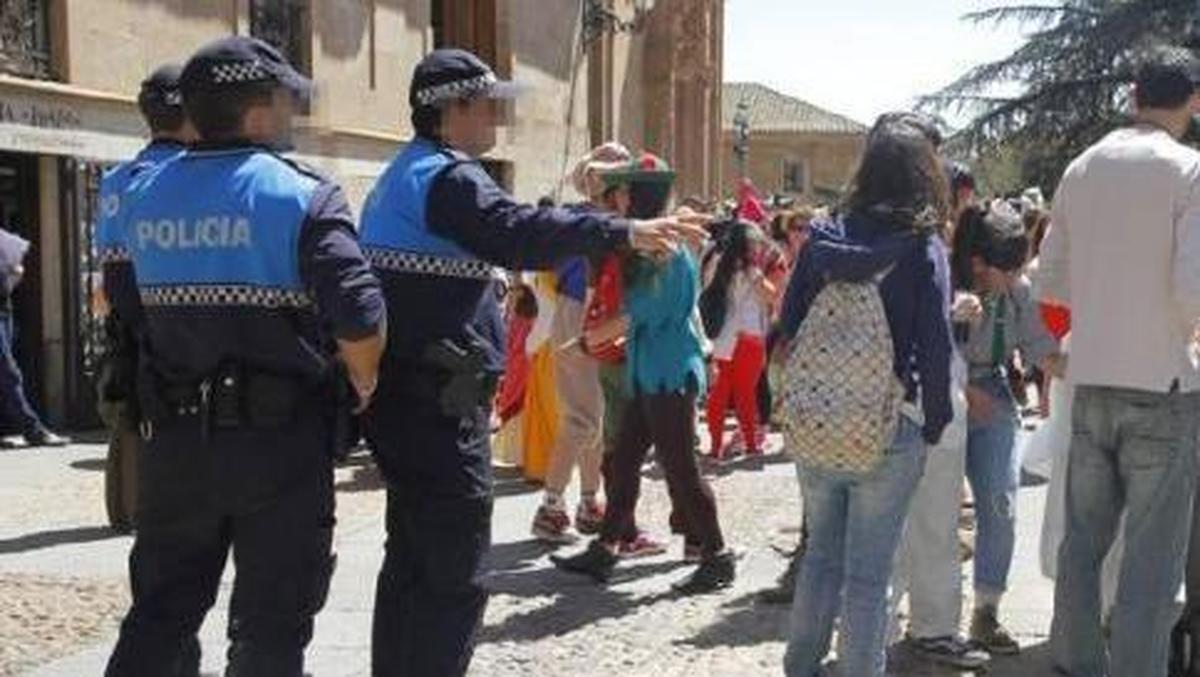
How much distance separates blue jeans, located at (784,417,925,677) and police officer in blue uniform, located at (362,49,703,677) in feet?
2.93

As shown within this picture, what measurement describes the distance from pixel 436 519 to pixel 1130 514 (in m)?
2.13

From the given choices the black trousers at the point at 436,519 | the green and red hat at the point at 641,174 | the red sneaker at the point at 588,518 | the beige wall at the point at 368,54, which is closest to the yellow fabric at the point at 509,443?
the red sneaker at the point at 588,518

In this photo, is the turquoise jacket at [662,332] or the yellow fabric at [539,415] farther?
the yellow fabric at [539,415]

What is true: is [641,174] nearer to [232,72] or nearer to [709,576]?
[709,576]

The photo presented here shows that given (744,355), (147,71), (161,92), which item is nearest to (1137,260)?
(161,92)

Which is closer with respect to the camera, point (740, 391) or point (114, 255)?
point (114, 255)

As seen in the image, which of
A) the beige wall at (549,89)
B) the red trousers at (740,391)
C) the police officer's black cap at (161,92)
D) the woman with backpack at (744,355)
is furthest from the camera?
the beige wall at (549,89)

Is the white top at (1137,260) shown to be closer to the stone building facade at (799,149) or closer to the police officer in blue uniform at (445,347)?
the police officer in blue uniform at (445,347)

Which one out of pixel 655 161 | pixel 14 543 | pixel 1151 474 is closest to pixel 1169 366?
pixel 1151 474

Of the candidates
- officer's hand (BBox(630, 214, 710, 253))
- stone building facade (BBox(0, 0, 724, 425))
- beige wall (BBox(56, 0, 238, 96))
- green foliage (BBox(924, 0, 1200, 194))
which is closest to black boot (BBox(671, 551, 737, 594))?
stone building facade (BBox(0, 0, 724, 425))

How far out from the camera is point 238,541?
4.09 m

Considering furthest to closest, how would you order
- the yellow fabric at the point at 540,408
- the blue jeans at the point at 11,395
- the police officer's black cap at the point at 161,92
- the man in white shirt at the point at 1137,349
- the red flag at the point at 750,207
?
1. the red flag at the point at 750,207
2. the blue jeans at the point at 11,395
3. the yellow fabric at the point at 540,408
4. the police officer's black cap at the point at 161,92
5. the man in white shirt at the point at 1137,349

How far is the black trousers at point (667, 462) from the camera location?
690 cm

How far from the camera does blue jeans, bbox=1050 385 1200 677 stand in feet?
16.0
